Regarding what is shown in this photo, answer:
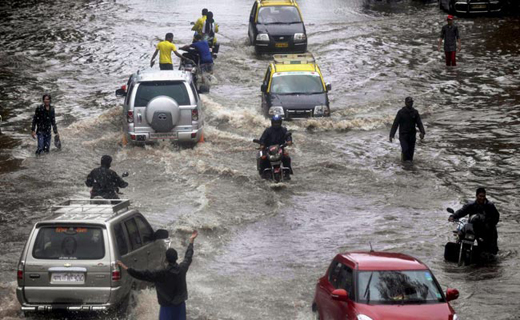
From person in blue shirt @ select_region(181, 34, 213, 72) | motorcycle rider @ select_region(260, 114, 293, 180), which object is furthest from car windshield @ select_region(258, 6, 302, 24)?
motorcycle rider @ select_region(260, 114, 293, 180)

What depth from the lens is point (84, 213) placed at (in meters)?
11.3

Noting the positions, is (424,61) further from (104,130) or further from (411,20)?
(104,130)

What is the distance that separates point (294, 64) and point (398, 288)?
15619 mm

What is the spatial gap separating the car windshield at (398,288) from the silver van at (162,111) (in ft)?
33.9

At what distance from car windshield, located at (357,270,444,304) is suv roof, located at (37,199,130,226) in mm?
3057

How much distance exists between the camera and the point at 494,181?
61.5 feet

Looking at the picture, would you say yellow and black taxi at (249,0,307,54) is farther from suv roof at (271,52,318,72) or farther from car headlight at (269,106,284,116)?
car headlight at (269,106,284,116)

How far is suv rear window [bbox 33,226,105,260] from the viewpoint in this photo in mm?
10719

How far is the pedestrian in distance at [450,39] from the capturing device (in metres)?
29.5

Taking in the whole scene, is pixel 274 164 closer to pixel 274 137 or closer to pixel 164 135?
pixel 274 137

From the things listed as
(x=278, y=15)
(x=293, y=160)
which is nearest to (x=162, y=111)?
(x=293, y=160)

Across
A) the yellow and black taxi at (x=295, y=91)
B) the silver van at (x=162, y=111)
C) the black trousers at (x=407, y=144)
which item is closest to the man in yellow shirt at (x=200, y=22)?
the yellow and black taxi at (x=295, y=91)

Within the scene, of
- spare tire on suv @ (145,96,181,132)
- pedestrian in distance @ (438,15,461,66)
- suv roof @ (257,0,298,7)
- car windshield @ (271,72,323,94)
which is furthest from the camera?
suv roof @ (257,0,298,7)

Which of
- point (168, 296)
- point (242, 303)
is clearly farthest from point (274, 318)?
point (168, 296)
